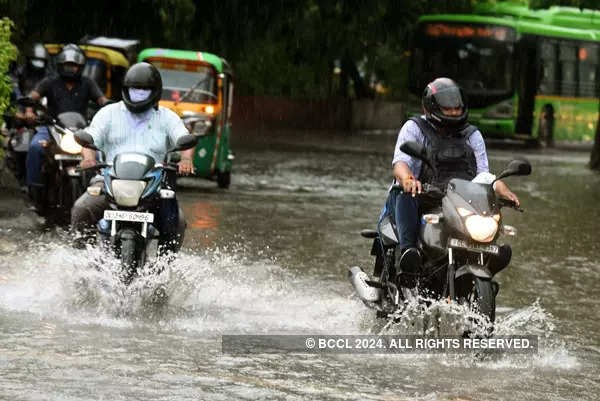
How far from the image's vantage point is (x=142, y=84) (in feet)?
31.8

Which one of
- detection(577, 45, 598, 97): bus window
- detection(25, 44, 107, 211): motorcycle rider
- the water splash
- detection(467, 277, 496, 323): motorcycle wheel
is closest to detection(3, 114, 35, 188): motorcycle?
detection(25, 44, 107, 211): motorcycle rider

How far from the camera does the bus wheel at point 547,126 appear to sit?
42250 millimetres

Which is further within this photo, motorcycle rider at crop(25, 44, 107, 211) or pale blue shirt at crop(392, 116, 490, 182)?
motorcycle rider at crop(25, 44, 107, 211)

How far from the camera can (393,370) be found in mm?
7715

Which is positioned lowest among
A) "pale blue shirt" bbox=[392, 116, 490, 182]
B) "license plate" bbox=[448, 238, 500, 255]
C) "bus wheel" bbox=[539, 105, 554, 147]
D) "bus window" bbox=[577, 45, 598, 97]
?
"bus wheel" bbox=[539, 105, 554, 147]

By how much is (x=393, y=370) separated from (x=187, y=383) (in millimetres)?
1228

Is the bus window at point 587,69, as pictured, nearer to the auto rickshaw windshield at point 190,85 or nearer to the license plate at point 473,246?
the auto rickshaw windshield at point 190,85

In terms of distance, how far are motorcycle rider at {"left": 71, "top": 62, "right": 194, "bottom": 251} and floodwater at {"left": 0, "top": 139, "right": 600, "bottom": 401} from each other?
0.26 meters

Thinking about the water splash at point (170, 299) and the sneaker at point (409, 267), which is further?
the water splash at point (170, 299)

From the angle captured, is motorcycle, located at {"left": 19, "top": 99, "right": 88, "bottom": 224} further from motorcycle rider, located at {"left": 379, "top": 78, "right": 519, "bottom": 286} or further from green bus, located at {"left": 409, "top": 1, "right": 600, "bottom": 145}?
green bus, located at {"left": 409, "top": 1, "right": 600, "bottom": 145}

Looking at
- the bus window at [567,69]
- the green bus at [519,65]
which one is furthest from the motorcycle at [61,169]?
the bus window at [567,69]

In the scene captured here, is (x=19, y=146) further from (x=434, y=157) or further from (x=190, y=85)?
(x=434, y=157)

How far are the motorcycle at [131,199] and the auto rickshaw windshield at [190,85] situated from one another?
36.3 feet

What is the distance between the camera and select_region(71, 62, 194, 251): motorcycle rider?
9.58m
